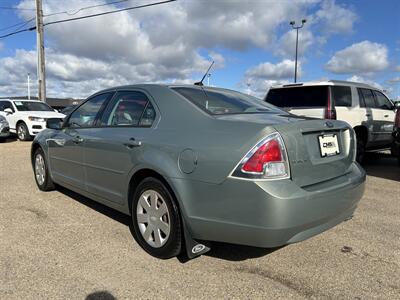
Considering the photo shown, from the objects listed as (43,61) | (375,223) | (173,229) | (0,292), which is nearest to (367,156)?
(375,223)

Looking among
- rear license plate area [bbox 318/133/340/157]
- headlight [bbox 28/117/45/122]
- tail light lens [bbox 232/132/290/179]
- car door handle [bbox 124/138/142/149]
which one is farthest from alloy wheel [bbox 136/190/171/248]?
headlight [bbox 28/117/45/122]

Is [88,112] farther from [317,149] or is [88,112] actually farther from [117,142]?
[317,149]

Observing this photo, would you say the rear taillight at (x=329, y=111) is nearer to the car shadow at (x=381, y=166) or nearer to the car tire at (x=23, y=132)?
the car shadow at (x=381, y=166)

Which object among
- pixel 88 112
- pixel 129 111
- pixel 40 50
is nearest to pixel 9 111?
pixel 40 50

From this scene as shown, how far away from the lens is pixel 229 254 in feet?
11.5

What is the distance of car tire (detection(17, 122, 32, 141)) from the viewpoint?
13734 millimetres

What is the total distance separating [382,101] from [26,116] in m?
11.7

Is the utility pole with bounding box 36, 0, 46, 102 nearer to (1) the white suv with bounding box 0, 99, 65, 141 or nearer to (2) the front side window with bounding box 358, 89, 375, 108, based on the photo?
(1) the white suv with bounding box 0, 99, 65, 141

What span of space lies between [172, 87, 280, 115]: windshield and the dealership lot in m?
1.34

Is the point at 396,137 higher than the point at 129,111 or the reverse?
the reverse

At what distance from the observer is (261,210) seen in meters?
2.65

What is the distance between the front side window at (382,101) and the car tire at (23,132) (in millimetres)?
11522

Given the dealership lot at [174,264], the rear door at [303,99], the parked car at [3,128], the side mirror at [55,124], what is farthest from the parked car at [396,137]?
the parked car at [3,128]

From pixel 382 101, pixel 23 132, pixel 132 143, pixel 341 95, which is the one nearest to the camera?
pixel 132 143
